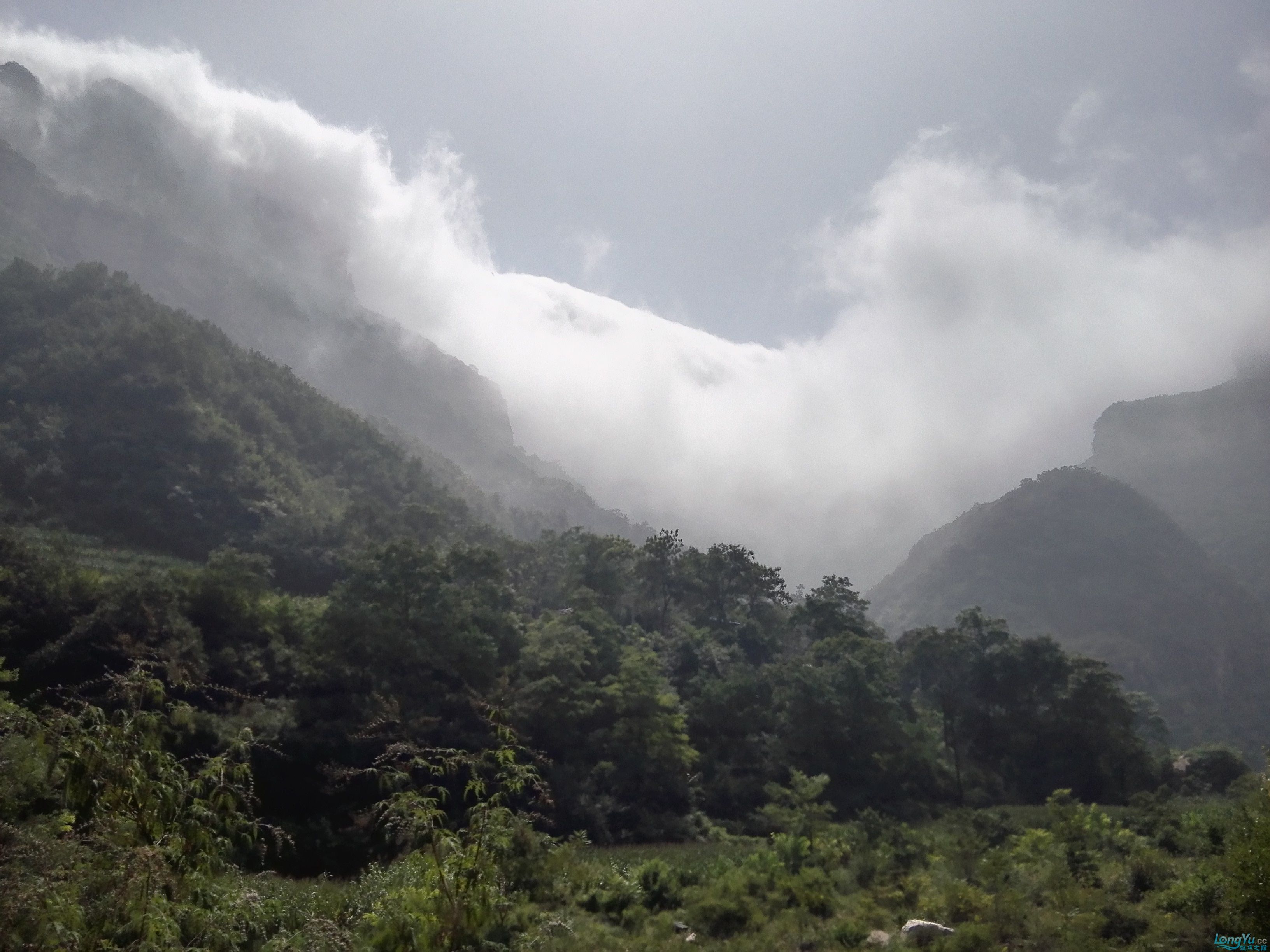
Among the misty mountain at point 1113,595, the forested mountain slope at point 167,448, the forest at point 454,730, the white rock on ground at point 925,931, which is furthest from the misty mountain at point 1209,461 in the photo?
the white rock on ground at point 925,931

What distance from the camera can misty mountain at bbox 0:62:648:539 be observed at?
9419 cm

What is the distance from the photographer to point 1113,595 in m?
101

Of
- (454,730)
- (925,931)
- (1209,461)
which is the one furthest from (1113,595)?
(925,931)

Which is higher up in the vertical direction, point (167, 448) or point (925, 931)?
point (167, 448)

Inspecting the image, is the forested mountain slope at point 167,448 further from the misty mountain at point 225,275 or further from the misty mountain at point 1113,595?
the misty mountain at point 1113,595

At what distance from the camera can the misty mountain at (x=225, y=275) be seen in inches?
3708

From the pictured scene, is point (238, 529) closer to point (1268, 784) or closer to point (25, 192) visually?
point (1268, 784)

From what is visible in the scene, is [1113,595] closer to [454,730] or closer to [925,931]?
[454,730]

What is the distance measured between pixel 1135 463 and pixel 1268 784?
6478 inches

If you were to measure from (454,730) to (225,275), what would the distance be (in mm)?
109715

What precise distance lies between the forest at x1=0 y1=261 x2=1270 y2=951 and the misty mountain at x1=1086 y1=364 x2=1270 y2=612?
307ft

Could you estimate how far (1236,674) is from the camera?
82812 mm

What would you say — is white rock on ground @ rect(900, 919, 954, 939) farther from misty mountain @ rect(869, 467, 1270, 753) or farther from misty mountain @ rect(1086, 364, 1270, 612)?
misty mountain @ rect(1086, 364, 1270, 612)

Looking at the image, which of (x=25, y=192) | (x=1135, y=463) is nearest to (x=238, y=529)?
(x=25, y=192)
